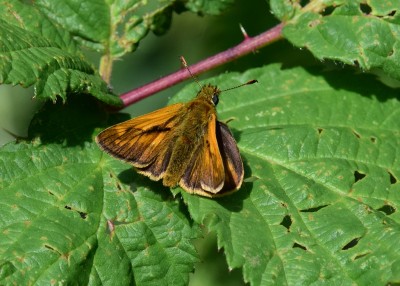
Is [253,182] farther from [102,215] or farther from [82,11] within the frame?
[82,11]

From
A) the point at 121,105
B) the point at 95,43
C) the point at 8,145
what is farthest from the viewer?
the point at 95,43

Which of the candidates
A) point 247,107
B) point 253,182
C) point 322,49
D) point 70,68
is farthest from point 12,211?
point 322,49

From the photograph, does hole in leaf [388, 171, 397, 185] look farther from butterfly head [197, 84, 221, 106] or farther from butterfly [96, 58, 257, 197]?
butterfly head [197, 84, 221, 106]


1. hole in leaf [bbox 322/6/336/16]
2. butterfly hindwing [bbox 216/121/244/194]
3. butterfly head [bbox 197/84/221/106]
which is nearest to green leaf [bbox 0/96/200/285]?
butterfly hindwing [bbox 216/121/244/194]

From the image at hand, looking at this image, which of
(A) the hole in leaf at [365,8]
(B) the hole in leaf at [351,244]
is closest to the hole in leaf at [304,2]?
(A) the hole in leaf at [365,8]

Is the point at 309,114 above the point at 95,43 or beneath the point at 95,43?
beneath
